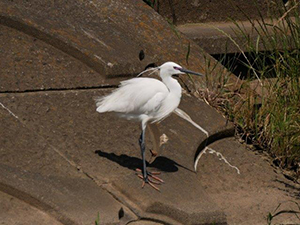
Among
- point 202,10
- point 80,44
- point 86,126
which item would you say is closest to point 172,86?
point 86,126

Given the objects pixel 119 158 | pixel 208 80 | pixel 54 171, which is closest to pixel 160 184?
pixel 119 158

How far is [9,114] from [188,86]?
1.48 m

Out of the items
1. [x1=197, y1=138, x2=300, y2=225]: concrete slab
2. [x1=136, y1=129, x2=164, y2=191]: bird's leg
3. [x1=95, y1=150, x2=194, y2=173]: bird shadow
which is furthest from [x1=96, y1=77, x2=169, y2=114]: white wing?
[x1=197, y1=138, x2=300, y2=225]: concrete slab

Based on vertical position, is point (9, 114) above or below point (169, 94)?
below

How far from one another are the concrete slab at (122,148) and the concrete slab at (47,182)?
0.07 m

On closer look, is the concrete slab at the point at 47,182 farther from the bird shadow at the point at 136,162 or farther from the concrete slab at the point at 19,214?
the bird shadow at the point at 136,162

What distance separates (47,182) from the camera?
4098 mm

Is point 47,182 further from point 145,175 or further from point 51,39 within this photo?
point 51,39

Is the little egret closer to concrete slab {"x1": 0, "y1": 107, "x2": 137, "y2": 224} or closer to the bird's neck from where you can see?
the bird's neck

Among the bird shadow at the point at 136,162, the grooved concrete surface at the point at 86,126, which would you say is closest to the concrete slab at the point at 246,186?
the grooved concrete surface at the point at 86,126

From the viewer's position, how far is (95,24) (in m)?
5.48

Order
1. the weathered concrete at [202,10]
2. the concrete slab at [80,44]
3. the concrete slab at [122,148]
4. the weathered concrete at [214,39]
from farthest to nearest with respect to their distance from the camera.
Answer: the weathered concrete at [202,10], the weathered concrete at [214,39], the concrete slab at [80,44], the concrete slab at [122,148]

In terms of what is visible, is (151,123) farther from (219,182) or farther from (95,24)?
(95,24)

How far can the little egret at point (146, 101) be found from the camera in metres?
4.21
